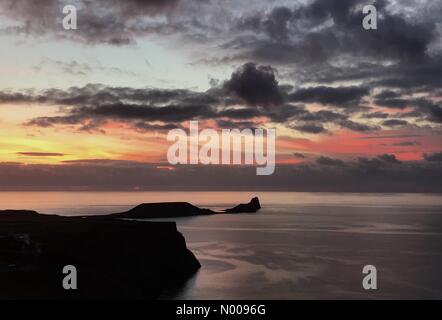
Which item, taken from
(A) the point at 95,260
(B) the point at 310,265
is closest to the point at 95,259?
(A) the point at 95,260

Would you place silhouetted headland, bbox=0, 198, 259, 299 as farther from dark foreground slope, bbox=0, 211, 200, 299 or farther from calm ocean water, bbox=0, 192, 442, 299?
calm ocean water, bbox=0, 192, 442, 299

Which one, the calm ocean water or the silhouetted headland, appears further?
the calm ocean water

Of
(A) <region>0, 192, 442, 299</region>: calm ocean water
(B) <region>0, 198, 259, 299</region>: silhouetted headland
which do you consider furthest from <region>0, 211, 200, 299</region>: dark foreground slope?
(A) <region>0, 192, 442, 299</region>: calm ocean water

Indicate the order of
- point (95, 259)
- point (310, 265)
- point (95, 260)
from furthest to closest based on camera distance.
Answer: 1. point (310, 265)
2. point (95, 259)
3. point (95, 260)

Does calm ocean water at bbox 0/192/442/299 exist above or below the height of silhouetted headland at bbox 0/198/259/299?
below

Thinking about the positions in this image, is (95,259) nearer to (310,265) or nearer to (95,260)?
(95,260)

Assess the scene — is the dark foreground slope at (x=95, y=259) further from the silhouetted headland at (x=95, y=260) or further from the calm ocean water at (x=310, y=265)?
the calm ocean water at (x=310, y=265)
